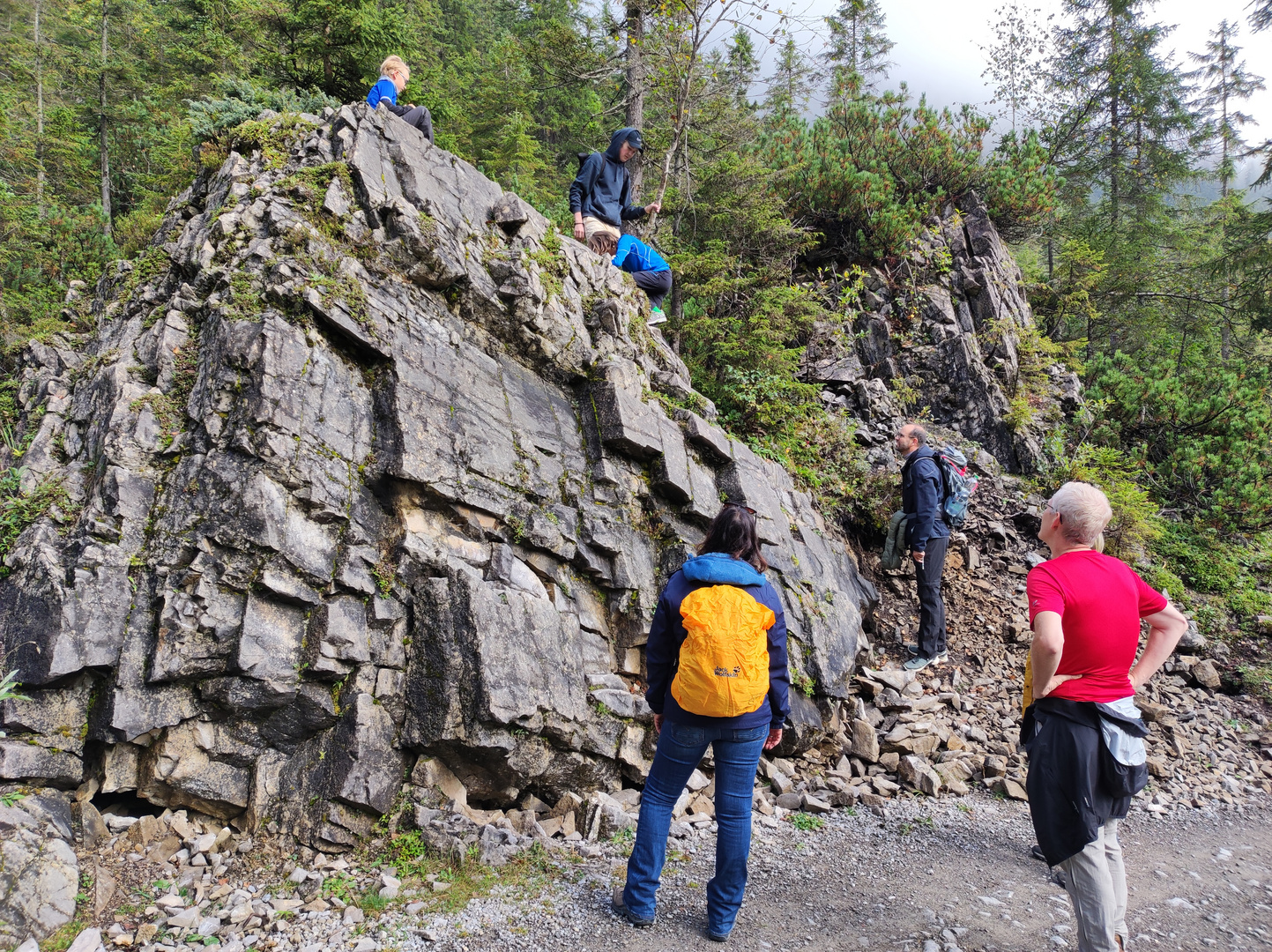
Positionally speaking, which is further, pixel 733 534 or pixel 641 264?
pixel 641 264

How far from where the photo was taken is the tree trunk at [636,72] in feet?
41.3

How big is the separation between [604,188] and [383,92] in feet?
11.2

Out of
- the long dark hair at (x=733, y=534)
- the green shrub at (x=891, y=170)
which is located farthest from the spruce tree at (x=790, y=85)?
the long dark hair at (x=733, y=534)

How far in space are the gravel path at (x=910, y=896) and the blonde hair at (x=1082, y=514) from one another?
2.65 metres

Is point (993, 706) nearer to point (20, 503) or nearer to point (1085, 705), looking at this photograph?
point (1085, 705)

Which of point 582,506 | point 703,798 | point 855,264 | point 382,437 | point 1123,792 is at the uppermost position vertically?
point 855,264

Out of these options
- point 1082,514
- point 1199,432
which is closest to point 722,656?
point 1082,514

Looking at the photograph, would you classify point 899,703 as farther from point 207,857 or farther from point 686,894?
point 207,857

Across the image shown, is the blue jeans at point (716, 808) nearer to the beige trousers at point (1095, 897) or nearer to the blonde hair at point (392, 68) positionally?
the beige trousers at point (1095, 897)

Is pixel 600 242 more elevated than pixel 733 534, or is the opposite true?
pixel 600 242

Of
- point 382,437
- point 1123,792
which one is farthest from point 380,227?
point 1123,792

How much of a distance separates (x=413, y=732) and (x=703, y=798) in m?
2.79

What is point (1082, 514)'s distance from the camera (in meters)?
3.53

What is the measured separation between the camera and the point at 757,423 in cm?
1055
